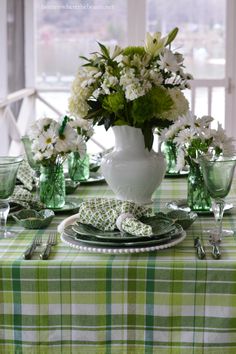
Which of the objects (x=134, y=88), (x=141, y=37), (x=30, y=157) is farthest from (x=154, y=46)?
(x=141, y=37)

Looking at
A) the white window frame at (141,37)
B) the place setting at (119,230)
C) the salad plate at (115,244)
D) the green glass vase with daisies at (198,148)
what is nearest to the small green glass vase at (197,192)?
the green glass vase with daisies at (198,148)

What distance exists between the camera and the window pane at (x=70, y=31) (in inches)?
220

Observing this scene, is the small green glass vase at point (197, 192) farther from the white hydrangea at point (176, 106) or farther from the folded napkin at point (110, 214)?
the folded napkin at point (110, 214)

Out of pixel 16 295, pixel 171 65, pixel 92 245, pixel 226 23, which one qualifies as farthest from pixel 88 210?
pixel 226 23

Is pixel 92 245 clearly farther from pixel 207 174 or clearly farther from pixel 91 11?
pixel 91 11

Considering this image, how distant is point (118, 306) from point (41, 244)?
11.3 inches

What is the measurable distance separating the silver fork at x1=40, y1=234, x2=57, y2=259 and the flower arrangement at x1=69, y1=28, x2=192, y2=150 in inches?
15.9

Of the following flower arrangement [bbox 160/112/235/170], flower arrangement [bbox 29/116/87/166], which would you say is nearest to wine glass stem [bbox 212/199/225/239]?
flower arrangement [bbox 160/112/235/170]

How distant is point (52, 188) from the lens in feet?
7.41

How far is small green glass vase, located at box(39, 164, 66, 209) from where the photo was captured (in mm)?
2250

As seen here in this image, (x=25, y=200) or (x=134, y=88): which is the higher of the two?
(x=134, y=88)

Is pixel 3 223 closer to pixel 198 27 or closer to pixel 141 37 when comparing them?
pixel 141 37

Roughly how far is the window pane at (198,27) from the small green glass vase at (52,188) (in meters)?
3.41

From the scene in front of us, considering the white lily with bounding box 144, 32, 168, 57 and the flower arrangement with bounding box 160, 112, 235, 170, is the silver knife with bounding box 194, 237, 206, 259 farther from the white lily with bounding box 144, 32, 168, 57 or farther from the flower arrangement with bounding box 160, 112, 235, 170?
the white lily with bounding box 144, 32, 168, 57
